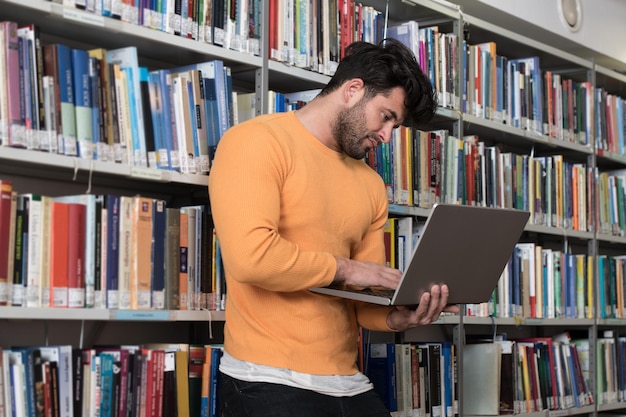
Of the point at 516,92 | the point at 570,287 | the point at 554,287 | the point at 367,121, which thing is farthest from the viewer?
the point at 570,287

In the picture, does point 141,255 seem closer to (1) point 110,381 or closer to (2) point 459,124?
(1) point 110,381

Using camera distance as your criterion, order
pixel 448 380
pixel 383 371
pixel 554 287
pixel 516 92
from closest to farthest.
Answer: pixel 383 371, pixel 448 380, pixel 516 92, pixel 554 287

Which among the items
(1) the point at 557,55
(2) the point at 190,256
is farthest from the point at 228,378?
(1) the point at 557,55

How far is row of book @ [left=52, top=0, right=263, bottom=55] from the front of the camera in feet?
7.59

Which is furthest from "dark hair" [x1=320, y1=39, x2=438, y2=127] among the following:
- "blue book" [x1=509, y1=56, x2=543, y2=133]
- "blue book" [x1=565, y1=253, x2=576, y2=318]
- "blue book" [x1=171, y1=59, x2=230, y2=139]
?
"blue book" [x1=565, y1=253, x2=576, y2=318]

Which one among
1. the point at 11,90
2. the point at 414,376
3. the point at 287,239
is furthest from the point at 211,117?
the point at 414,376

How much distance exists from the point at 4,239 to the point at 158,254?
434mm

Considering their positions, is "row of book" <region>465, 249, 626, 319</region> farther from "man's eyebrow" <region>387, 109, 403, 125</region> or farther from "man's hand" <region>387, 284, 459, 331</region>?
"man's eyebrow" <region>387, 109, 403, 125</region>

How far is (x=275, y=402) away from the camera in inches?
82.4

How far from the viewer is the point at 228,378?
86.0 inches

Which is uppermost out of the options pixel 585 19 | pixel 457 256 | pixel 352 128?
pixel 585 19

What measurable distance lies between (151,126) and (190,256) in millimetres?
367

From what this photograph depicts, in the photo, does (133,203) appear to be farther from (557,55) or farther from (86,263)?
(557,55)

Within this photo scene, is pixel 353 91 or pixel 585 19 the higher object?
pixel 585 19
